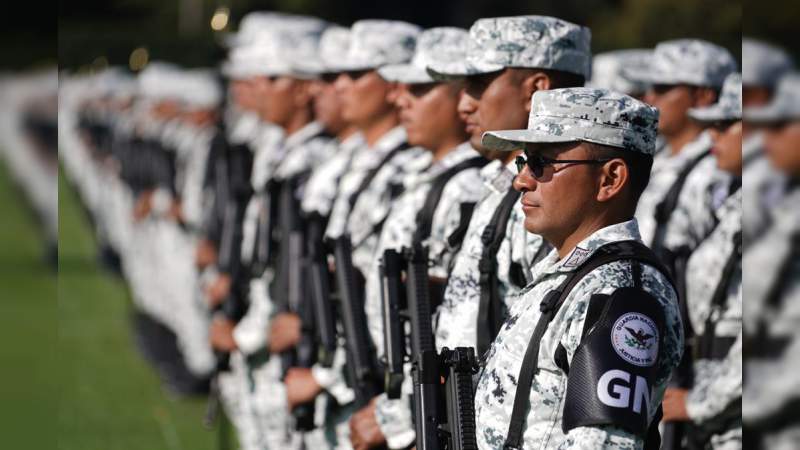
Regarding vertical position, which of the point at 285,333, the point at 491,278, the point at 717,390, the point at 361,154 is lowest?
the point at 285,333

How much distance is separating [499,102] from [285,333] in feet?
7.37

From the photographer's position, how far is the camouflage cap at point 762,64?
2096 millimetres

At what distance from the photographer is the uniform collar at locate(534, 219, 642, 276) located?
318 cm

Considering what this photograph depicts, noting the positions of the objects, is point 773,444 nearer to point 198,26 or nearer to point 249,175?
point 249,175

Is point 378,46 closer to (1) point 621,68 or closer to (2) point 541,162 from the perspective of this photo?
(1) point 621,68

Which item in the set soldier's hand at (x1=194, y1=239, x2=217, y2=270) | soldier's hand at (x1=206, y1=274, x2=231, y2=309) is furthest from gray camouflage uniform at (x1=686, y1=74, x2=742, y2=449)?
soldier's hand at (x1=194, y1=239, x2=217, y2=270)

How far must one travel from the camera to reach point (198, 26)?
23406mm

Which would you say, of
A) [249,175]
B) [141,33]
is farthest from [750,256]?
[141,33]

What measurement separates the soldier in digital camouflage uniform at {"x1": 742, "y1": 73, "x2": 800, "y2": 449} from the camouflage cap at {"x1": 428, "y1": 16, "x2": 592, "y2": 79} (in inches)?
78.3

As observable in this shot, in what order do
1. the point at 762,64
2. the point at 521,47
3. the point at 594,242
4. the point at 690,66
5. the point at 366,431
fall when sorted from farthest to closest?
the point at 690,66 → the point at 366,431 → the point at 521,47 → the point at 594,242 → the point at 762,64

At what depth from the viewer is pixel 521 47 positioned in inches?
173

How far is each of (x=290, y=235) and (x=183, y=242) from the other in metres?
6.61

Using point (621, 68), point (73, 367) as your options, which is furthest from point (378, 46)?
point (73, 367)

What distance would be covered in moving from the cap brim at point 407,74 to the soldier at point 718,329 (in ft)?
3.82
